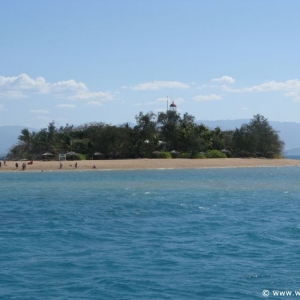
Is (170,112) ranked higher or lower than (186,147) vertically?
higher

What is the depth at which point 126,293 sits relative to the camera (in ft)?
42.1

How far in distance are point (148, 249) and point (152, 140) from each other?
67.3 metres

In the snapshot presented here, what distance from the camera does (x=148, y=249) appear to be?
1712 centimetres

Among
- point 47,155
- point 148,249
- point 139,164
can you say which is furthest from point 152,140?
point 148,249

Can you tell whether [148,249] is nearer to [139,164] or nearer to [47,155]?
[139,164]

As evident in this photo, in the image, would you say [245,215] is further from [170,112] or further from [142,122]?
[170,112]

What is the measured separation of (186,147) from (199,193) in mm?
48883

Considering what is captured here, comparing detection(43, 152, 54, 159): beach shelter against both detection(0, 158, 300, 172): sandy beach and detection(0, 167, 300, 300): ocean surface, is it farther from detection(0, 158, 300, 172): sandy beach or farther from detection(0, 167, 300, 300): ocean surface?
detection(0, 167, 300, 300): ocean surface

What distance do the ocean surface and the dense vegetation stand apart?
165 ft

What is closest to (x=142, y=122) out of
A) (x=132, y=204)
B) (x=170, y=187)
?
(x=170, y=187)

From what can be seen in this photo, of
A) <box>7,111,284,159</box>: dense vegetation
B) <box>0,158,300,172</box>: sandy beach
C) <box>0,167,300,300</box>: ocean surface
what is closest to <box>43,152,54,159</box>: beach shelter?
<box>7,111,284,159</box>: dense vegetation

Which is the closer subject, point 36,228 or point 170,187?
point 36,228

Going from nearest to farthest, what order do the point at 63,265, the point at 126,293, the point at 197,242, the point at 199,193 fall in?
the point at 126,293 → the point at 63,265 → the point at 197,242 → the point at 199,193

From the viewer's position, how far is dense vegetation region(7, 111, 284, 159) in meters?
82.6
